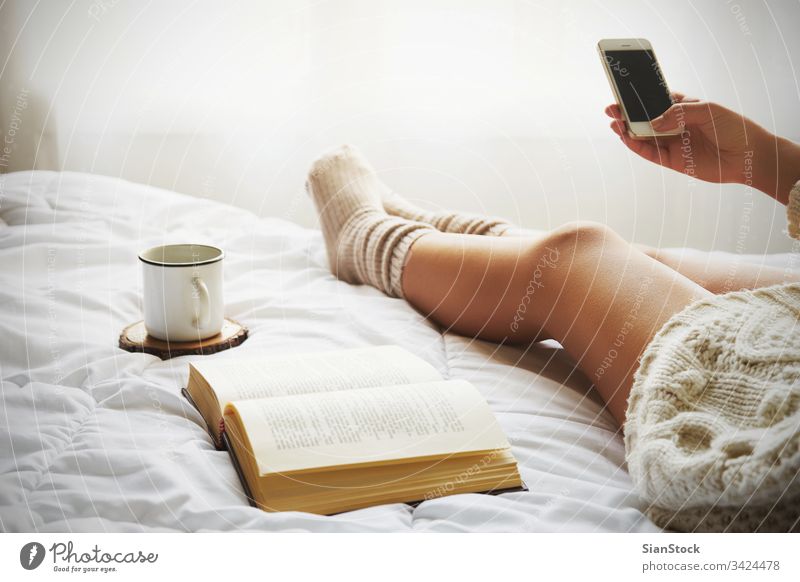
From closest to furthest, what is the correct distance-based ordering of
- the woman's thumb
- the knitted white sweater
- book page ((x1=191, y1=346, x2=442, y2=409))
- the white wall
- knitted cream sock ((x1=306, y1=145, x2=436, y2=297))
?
1. the knitted white sweater
2. book page ((x1=191, y1=346, x2=442, y2=409))
3. the woman's thumb
4. knitted cream sock ((x1=306, y1=145, x2=436, y2=297))
5. the white wall

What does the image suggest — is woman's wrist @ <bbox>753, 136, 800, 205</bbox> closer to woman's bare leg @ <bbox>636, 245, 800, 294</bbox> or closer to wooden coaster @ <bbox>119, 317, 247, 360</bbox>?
woman's bare leg @ <bbox>636, 245, 800, 294</bbox>

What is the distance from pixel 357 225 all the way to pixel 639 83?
1.11 feet

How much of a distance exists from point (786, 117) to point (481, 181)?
0.53m

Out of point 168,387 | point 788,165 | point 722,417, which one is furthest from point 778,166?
point 168,387

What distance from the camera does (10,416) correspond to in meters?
0.46

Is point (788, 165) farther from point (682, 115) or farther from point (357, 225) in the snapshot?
point (357, 225)

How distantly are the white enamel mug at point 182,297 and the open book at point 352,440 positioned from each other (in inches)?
3.7

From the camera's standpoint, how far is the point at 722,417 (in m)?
0.42

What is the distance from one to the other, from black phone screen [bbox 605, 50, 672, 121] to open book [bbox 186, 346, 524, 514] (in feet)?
0.91

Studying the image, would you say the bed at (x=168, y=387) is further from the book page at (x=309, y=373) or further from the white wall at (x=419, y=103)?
the white wall at (x=419, y=103)

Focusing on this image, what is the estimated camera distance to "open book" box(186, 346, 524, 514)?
41 centimetres

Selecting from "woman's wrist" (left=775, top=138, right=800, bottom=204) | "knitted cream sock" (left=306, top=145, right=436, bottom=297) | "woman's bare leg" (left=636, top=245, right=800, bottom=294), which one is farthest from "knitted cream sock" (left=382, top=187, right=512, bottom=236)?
"woman's wrist" (left=775, top=138, right=800, bottom=204)
